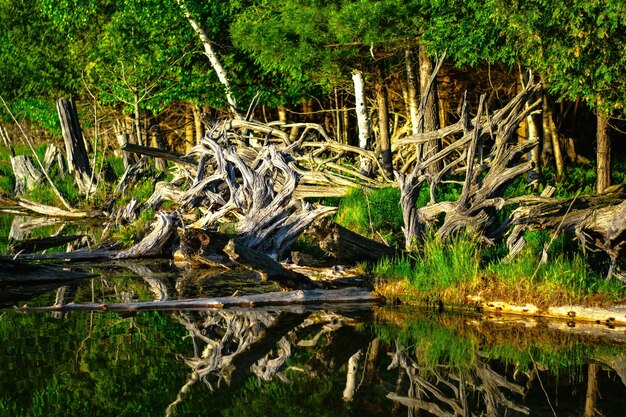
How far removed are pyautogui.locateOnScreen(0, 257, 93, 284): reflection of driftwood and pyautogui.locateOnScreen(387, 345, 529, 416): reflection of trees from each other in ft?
19.7

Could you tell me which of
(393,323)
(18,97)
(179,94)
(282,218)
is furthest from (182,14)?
(393,323)

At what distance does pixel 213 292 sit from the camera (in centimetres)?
1200

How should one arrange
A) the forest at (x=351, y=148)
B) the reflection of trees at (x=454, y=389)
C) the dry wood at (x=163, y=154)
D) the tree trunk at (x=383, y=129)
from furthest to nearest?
the tree trunk at (x=383, y=129), the dry wood at (x=163, y=154), the forest at (x=351, y=148), the reflection of trees at (x=454, y=389)

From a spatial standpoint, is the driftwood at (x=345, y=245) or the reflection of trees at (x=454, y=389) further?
the driftwood at (x=345, y=245)

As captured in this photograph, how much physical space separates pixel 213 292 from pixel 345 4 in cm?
892

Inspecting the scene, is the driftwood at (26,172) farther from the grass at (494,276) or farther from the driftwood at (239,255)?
the grass at (494,276)

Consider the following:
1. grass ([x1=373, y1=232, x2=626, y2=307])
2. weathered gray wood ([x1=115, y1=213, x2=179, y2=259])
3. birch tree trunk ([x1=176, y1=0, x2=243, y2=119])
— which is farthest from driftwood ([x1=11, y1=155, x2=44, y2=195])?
grass ([x1=373, y1=232, x2=626, y2=307])

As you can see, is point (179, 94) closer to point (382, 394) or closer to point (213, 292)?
point (213, 292)

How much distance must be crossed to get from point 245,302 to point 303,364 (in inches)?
98.0

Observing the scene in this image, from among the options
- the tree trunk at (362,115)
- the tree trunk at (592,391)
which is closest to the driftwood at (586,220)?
the tree trunk at (592,391)

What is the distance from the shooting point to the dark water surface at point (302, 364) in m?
7.39

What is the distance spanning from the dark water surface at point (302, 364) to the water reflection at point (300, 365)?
16 mm

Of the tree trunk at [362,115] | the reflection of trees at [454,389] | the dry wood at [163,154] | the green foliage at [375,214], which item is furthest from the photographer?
the tree trunk at [362,115]

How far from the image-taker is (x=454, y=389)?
25.6ft
